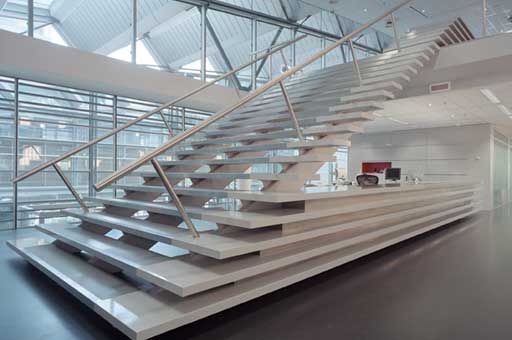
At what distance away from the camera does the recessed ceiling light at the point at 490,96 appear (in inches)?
269

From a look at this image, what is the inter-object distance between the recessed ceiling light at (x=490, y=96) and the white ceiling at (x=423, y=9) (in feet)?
9.97

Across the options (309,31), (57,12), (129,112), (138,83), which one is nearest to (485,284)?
(138,83)

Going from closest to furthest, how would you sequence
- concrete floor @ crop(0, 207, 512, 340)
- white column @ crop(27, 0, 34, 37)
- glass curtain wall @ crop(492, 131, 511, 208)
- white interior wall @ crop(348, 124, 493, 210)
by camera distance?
concrete floor @ crop(0, 207, 512, 340)
white column @ crop(27, 0, 34, 37)
white interior wall @ crop(348, 124, 493, 210)
glass curtain wall @ crop(492, 131, 511, 208)

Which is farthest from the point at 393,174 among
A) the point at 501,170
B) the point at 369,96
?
the point at 501,170

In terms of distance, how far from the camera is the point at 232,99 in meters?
8.98

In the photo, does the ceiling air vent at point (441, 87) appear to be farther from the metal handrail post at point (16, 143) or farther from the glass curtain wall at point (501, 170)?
the metal handrail post at point (16, 143)

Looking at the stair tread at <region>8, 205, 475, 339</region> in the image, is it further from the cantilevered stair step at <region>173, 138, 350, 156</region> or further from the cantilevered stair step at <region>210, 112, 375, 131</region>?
the cantilevered stair step at <region>210, 112, 375, 131</region>

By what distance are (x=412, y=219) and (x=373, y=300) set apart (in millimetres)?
3246

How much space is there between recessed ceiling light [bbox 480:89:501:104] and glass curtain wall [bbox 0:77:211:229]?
269 inches

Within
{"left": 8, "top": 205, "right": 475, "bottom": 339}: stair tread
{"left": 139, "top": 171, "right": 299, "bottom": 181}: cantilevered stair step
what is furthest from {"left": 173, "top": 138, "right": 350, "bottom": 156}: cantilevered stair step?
{"left": 8, "top": 205, "right": 475, "bottom": 339}: stair tread

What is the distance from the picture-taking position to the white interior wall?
421 inches

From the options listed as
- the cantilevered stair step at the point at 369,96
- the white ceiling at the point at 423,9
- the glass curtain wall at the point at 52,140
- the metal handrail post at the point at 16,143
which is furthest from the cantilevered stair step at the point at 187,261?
the white ceiling at the point at 423,9

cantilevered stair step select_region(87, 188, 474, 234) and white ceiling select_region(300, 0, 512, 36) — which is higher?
white ceiling select_region(300, 0, 512, 36)

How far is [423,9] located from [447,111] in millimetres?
3163
